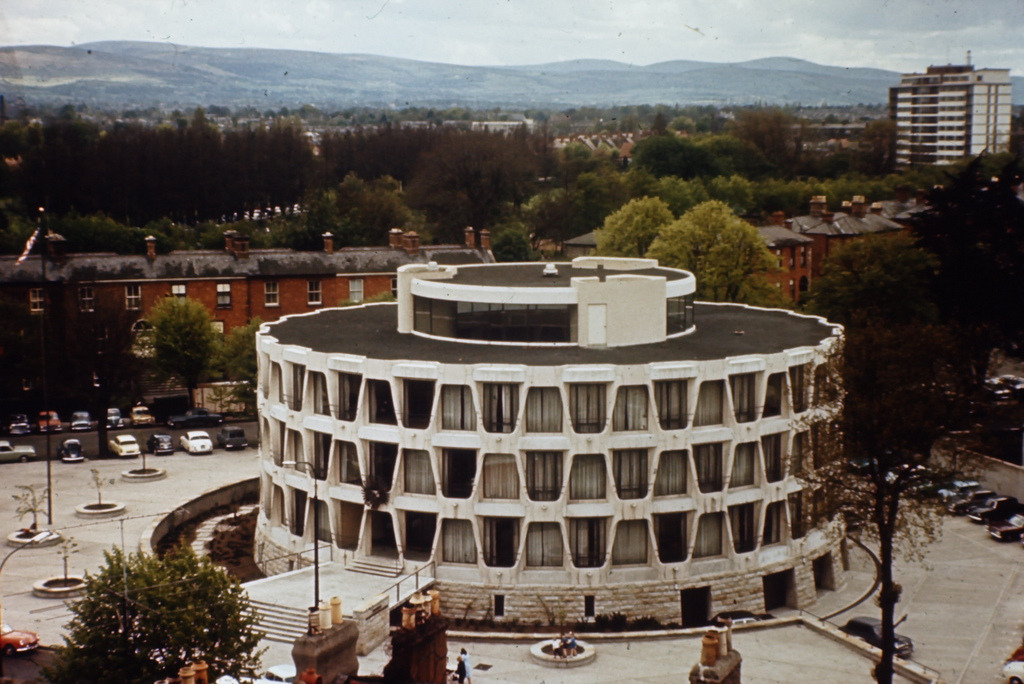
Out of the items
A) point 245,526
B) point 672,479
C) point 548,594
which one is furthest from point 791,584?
point 245,526

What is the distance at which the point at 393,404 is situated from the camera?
197 feet

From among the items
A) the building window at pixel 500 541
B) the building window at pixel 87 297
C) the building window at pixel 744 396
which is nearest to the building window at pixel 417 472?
the building window at pixel 500 541

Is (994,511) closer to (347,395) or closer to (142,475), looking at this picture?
(347,395)

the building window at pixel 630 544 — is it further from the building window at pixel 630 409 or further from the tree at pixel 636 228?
the tree at pixel 636 228

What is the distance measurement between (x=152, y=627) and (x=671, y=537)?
1027 inches

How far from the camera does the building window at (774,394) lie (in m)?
62.4

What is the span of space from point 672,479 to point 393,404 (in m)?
13.6

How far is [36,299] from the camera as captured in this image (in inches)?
4053

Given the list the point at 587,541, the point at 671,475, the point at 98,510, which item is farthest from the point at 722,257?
the point at 98,510

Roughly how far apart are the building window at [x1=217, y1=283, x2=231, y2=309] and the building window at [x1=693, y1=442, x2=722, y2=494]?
6094 cm

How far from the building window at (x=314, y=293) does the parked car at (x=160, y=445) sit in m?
24.5

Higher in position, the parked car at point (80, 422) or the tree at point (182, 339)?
the tree at point (182, 339)

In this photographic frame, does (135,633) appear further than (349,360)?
No

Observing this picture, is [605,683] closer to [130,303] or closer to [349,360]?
[349,360]
